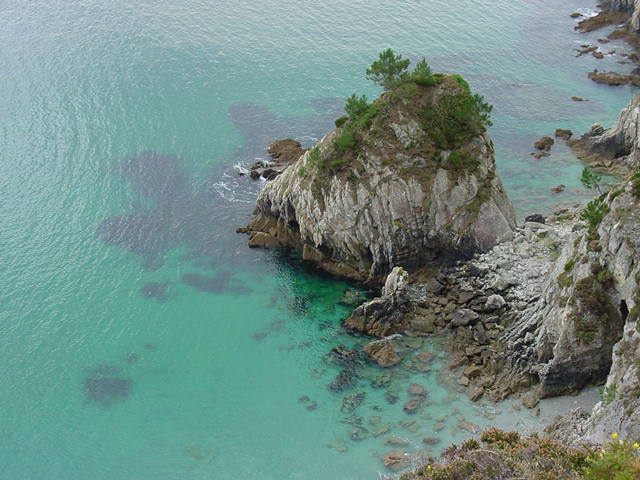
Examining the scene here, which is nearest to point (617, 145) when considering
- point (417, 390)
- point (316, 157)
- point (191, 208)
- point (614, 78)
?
point (614, 78)

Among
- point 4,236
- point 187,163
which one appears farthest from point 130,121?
point 4,236

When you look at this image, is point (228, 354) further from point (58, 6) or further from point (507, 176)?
point (58, 6)

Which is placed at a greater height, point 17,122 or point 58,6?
point 58,6

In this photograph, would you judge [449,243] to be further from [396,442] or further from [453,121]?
[396,442]

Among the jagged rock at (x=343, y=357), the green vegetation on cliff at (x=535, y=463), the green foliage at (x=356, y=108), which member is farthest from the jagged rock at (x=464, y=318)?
the green foliage at (x=356, y=108)

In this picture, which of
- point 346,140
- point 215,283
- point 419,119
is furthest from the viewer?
point 215,283

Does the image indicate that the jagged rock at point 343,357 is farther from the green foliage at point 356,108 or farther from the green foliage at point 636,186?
the green foliage at point 636,186
